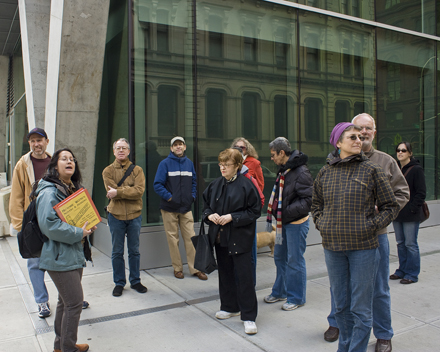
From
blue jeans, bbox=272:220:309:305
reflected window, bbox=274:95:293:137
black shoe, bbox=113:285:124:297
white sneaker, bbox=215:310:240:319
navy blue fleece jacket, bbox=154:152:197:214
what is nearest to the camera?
white sneaker, bbox=215:310:240:319

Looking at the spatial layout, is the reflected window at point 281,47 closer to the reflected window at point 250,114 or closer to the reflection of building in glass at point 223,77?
the reflection of building in glass at point 223,77

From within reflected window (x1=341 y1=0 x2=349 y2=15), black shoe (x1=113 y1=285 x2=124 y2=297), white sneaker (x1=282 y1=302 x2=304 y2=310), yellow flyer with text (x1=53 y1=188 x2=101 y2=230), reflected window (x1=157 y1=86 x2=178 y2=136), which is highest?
reflected window (x1=341 y1=0 x2=349 y2=15)

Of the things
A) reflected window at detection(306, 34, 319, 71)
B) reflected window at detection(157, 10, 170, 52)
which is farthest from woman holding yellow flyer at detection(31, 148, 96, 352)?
reflected window at detection(306, 34, 319, 71)

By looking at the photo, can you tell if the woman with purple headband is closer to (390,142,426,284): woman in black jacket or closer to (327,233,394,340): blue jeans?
(327,233,394,340): blue jeans

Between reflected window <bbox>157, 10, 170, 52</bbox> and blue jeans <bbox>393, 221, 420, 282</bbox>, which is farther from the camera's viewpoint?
reflected window <bbox>157, 10, 170, 52</bbox>

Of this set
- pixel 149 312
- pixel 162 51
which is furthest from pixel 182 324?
pixel 162 51

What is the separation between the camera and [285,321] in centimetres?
431

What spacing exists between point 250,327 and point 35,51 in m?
7.42

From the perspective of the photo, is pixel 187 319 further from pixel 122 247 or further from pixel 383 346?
pixel 383 346

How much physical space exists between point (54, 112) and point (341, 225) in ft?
19.5

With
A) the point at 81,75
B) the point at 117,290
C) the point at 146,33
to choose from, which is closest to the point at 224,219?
the point at 117,290

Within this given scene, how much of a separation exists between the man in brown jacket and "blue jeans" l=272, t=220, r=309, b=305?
6.10 feet

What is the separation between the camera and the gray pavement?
3.79 metres

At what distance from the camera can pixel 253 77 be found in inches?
319
